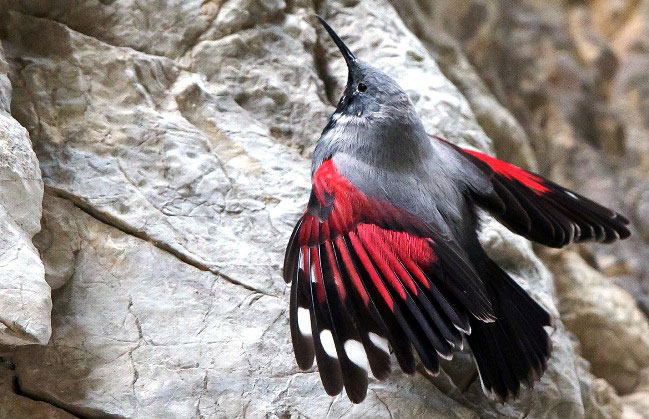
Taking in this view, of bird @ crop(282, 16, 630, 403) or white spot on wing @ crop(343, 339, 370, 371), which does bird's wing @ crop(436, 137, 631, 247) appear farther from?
white spot on wing @ crop(343, 339, 370, 371)

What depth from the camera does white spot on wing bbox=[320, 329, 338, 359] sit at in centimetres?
187

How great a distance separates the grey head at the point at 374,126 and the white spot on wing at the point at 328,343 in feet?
1.95

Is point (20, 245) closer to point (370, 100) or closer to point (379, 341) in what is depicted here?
point (379, 341)

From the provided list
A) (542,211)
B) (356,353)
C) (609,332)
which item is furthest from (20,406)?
(609,332)

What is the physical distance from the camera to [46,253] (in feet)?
6.93

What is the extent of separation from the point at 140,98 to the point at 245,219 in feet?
1.67

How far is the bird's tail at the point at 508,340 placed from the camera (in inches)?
83.0

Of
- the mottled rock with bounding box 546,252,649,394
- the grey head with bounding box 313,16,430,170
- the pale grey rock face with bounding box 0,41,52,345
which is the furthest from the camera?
the mottled rock with bounding box 546,252,649,394

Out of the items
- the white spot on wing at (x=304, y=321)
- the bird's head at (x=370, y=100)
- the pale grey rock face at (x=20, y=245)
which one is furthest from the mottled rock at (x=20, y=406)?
the bird's head at (x=370, y=100)

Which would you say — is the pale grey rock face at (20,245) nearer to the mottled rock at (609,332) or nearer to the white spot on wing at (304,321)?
the white spot on wing at (304,321)

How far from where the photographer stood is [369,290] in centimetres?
194

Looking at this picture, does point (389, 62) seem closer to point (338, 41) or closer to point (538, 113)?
point (338, 41)

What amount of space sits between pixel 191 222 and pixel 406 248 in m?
0.66

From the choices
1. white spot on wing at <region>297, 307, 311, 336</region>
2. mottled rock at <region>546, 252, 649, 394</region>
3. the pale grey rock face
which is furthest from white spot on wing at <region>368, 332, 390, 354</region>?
mottled rock at <region>546, 252, 649, 394</region>
